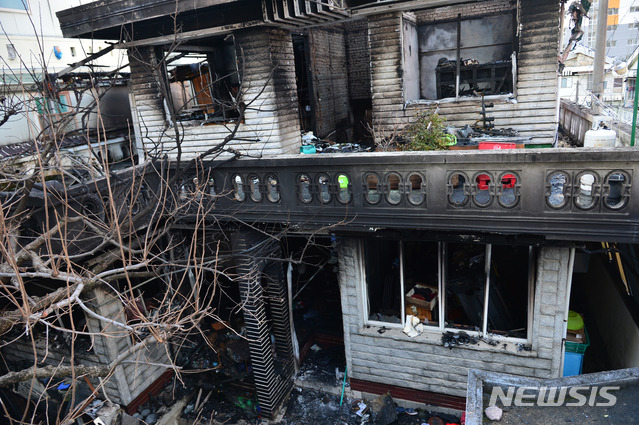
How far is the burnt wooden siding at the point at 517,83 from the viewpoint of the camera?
8.38m

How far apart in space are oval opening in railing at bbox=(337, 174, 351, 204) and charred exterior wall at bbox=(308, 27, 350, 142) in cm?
725

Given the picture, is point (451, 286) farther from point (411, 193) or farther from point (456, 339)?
point (411, 193)

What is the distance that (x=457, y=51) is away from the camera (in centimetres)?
1025

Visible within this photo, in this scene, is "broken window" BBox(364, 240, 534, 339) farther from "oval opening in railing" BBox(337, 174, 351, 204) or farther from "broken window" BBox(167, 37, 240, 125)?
"broken window" BBox(167, 37, 240, 125)

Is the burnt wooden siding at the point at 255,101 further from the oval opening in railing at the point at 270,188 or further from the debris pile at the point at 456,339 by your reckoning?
the debris pile at the point at 456,339

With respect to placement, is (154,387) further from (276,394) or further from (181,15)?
(181,15)

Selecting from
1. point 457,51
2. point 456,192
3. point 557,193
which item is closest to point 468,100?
point 457,51

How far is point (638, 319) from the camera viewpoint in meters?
A: 7.36

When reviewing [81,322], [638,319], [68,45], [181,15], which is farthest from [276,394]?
[68,45]

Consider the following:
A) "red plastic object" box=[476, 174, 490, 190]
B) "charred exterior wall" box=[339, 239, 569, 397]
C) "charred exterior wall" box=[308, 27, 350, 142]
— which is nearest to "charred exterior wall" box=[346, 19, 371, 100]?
"charred exterior wall" box=[308, 27, 350, 142]

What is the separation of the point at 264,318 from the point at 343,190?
3890 mm

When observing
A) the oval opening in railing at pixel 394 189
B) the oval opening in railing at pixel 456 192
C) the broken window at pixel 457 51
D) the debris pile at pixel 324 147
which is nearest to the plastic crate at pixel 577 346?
the oval opening in railing at pixel 456 192

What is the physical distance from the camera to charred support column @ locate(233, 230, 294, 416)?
28.1 ft

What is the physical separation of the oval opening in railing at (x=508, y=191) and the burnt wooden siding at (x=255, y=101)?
5429 millimetres
